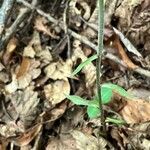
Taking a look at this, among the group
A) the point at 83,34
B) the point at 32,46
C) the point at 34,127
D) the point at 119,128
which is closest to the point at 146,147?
the point at 119,128

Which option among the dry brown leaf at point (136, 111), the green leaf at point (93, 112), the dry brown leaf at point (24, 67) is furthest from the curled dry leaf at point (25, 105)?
the dry brown leaf at point (136, 111)

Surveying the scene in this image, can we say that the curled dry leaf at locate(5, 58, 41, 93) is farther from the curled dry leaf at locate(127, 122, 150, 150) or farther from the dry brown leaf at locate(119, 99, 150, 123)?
the curled dry leaf at locate(127, 122, 150, 150)

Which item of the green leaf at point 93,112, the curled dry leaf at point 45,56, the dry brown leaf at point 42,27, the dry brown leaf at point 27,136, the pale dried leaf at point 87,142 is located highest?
the dry brown leaf at point 42,27

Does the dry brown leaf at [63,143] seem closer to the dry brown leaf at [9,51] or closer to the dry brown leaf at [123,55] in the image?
the dry brown leaf at [123,55]

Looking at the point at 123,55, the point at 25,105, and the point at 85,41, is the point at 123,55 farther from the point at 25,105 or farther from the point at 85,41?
the point at 25,105

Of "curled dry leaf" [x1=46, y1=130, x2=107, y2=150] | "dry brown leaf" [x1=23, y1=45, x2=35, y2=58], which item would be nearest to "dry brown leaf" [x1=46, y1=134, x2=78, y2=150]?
"curled dry leaf" [x1=46, y1=130, x2=107, y2=150]

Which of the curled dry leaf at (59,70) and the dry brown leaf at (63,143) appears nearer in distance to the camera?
the dry brown leaf at (63,143)

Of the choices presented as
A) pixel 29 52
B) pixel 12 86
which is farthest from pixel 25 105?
pixel 29 52

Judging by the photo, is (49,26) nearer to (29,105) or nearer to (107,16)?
(107,16)
